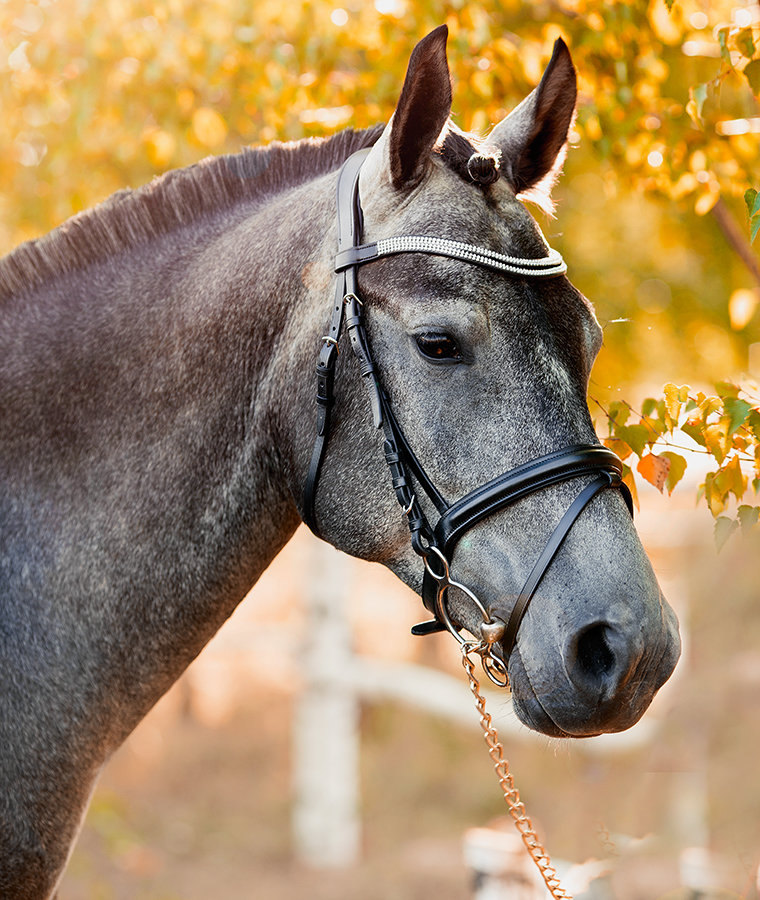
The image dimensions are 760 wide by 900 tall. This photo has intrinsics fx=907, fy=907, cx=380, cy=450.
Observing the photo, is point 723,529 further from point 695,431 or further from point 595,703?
point 595,703

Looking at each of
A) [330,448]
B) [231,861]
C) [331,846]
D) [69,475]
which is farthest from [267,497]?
[231,861]

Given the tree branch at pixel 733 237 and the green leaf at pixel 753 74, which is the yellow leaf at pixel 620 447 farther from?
the tree branch at pixel 733 237

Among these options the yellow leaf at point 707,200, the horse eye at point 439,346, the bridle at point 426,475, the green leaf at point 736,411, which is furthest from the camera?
the yellow leaf at point 707,200

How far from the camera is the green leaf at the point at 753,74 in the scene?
8.40 feet

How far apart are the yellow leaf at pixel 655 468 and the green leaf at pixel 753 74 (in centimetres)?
107

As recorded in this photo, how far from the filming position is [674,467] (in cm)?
267

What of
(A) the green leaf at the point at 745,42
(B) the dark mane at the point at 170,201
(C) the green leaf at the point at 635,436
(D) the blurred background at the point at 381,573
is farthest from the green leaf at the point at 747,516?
(B) the dark mane at the point at 170,201

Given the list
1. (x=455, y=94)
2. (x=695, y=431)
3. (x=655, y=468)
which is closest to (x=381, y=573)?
(x=455, y=94)

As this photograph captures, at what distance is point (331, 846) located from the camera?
28.3ft

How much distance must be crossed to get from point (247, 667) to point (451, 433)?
11.4 meters

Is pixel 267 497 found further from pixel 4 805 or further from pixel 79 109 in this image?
pixel 79 109

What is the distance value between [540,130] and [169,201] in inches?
42.6

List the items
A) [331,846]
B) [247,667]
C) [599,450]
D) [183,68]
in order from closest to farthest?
[599,450] < [183,68] < [331,846] < [247,667]

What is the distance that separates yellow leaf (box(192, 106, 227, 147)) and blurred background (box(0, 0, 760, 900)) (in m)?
0.03
